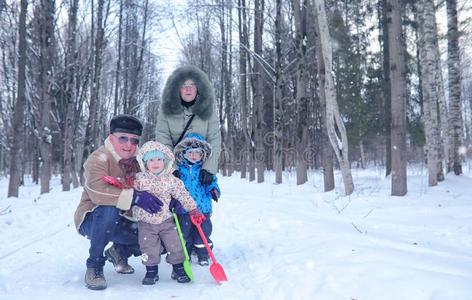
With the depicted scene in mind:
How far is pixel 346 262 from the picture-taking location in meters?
3.16

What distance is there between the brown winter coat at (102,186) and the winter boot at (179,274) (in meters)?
0.67

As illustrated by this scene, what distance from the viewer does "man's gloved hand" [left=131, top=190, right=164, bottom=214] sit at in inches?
122

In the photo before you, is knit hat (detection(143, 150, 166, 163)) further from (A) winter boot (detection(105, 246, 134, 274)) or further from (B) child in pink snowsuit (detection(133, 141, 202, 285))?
(A) winter boot (detection(105, 246, 134, 274))

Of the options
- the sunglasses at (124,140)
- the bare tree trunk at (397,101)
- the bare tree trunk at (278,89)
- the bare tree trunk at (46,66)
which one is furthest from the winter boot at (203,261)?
the bare tree trunk at (278,89)

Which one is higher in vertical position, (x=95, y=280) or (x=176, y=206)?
(x=176, y=206)

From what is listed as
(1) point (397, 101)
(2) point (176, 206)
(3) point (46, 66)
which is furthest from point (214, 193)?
(3) point (46, 66)

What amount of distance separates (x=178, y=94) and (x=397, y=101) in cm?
540

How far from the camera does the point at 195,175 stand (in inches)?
151

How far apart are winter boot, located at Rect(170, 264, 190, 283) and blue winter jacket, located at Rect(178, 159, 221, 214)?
66cm

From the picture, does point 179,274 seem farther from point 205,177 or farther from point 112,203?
point 205,177

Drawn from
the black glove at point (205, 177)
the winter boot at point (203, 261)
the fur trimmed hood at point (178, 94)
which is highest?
the fur trimmed hood at point (178, 94)

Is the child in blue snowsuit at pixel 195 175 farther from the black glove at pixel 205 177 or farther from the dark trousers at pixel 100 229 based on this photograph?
the dark trousers at pixel 100 229

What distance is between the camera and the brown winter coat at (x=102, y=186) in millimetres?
3090

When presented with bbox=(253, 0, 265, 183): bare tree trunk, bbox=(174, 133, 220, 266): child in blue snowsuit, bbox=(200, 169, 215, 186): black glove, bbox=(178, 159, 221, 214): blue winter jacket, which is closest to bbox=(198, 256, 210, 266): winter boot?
bbox=(174, 133, 220, 266): child in blue snowsuit
